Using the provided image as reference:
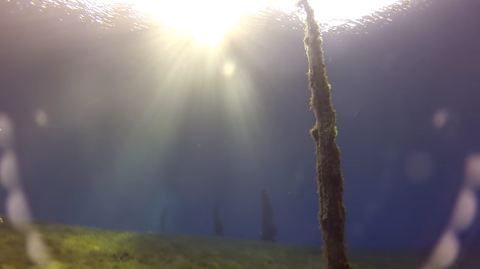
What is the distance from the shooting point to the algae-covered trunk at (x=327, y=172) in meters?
5.91

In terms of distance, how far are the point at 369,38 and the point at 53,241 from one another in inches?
829

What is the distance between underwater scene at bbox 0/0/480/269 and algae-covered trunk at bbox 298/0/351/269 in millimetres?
25

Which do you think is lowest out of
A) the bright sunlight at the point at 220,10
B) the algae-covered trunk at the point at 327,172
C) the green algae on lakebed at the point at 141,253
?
the green algae on lakebed at the point at 141,253

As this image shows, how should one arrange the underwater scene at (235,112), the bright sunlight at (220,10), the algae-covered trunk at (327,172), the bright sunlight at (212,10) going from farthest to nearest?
the bright sunlight at (212,10)
the bright sunlight at (220,10)
the underwater scene at (235,112)
the algae-covered trunk at (327,172)

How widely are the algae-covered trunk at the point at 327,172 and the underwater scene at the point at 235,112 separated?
0.03 m

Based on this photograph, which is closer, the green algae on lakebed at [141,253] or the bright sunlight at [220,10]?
the green algae on lakebed at [141,253]

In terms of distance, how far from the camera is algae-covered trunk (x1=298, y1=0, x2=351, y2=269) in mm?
5914

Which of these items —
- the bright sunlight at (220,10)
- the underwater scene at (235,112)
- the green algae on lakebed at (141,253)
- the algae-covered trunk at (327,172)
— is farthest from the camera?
the bright sunlight at (220,10)

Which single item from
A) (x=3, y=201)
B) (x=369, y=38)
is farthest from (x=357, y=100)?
(x=3, y=201)

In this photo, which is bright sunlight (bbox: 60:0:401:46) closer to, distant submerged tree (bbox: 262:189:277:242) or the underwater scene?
the underwater scene

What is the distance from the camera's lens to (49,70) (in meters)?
28.1

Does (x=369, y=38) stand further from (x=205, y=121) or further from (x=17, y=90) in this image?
(x=17, y=90)

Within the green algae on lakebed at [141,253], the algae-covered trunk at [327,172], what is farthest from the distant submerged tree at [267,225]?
the algae-covered trunk at [327,172]

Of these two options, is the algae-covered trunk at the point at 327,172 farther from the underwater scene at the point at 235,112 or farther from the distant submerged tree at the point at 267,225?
the distant submerged tree at the point at 267,225
